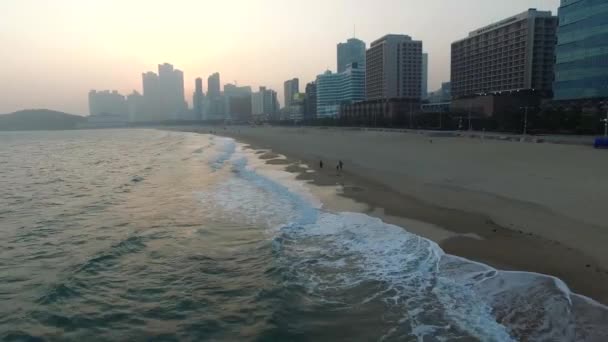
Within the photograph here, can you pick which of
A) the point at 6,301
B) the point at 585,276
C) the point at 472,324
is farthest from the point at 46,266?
the point at 585,276

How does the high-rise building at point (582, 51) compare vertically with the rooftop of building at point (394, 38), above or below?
below

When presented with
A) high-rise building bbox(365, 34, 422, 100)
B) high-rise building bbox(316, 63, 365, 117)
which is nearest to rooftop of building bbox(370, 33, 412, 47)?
high-rise building bbox(365, 34, 422, 100)

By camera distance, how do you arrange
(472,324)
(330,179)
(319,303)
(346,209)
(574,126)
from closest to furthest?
(472,324)
(319,303)
(346,209)
(330,179)
(574,126)

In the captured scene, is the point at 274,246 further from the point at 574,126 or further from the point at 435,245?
the point at 574,126

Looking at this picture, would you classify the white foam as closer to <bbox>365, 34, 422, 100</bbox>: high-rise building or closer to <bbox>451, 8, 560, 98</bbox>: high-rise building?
<bbox>451, 8, 560, 98</bbox>: high-rise building

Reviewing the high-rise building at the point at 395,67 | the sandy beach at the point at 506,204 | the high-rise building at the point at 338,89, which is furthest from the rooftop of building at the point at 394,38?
the sandy beach at the point at 506,204

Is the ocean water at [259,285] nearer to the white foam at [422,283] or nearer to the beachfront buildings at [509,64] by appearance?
the white foam at [422,283]
